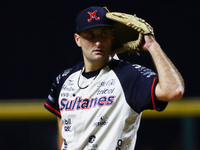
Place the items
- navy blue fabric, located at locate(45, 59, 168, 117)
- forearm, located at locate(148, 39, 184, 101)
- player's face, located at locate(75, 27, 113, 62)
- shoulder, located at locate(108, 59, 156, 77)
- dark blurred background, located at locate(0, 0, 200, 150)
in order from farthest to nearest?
1. dark blurred background, located at locate(0, 0, 200, 150)
2. player's face, located at locate(75, 27, 113, 62)
3. shoulder, located at locate(108, 59, 156, 77)
4. navy blue fabric, located at locate(45, 59, 168, 117)
5. forearm, located at locate(148, 39, 184, 101)

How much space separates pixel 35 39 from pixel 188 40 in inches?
106

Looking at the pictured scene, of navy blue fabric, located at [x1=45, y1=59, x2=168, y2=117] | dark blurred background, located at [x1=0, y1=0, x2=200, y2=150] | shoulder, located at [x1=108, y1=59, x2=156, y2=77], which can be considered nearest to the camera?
navy blue fabric, located at [x1=45, y1=59, x2=168, y2=117]

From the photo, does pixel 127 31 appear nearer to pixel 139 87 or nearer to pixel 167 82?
pixel 139 87

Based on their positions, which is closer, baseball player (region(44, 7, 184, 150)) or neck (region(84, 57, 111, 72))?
baseball player (region(44, 7, 184, 150))

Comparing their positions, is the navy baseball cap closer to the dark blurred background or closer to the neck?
the neck

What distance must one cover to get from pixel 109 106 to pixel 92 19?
19.5 inches

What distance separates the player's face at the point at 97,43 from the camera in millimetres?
1757

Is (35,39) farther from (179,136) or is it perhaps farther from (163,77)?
(163,77)

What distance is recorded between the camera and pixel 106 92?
1.72 metres

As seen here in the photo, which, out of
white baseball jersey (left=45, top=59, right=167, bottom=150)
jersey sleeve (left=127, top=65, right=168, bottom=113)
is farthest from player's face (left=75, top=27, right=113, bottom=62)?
jersey sleeve (left=127, top=65, right=168, bottom=113)

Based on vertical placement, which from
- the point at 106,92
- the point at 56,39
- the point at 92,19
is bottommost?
the point at 56,39

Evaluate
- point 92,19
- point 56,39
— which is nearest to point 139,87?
point 92,19

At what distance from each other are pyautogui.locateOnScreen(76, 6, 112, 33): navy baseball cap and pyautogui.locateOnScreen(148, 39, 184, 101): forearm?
1.30 ft

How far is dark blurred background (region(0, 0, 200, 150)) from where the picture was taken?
17.0 ft
